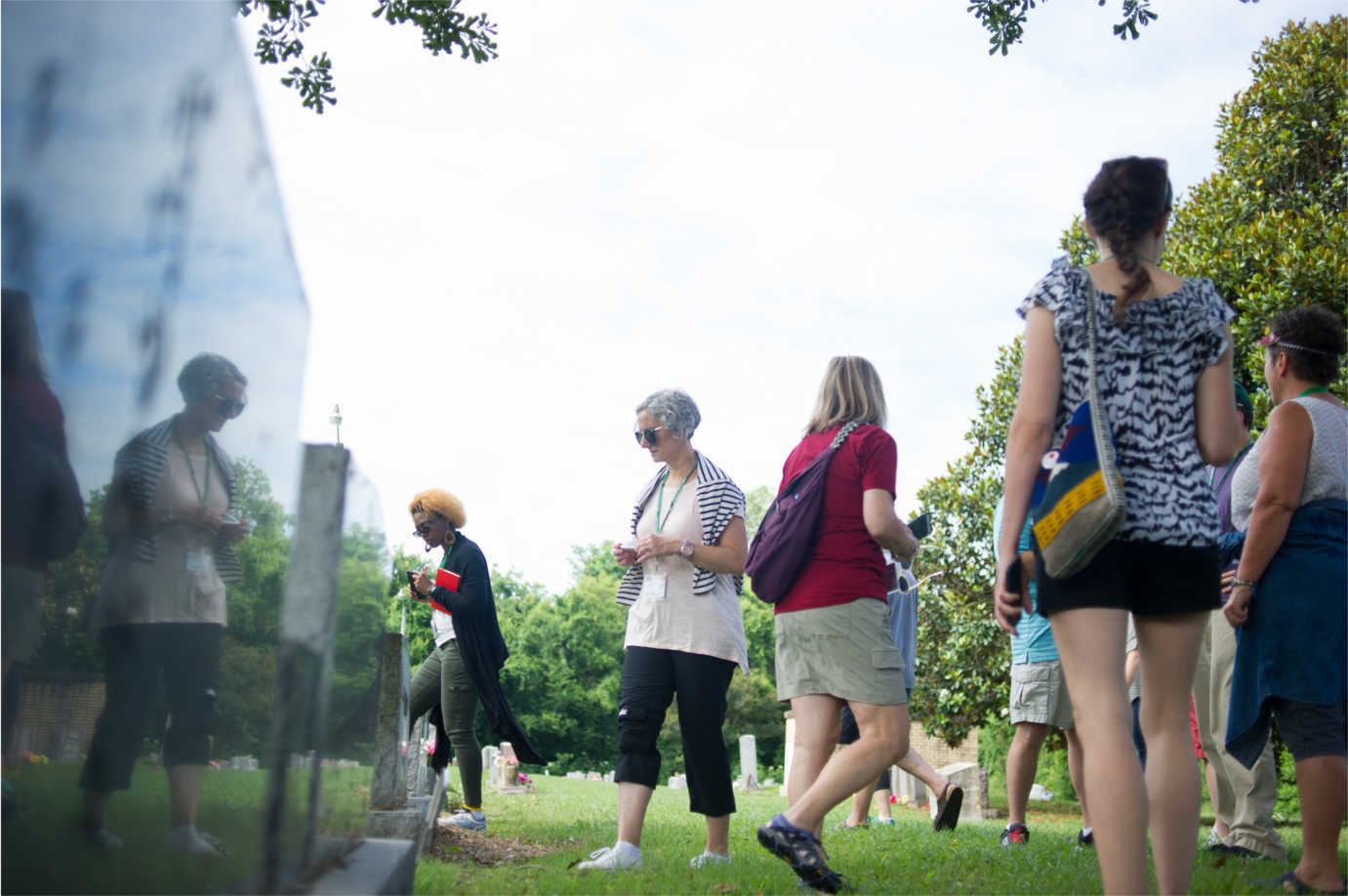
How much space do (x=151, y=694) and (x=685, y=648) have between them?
3.22 metres

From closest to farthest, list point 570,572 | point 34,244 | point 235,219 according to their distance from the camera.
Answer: point 34,244 < point 235,219 < point 570,572

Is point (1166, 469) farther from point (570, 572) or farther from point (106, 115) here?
point (570, 572)

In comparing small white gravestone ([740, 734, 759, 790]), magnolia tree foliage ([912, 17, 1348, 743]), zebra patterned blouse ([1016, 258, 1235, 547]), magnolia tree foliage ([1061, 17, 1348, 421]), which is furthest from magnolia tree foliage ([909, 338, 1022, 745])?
zebra patterned blouse ([1016, 258, 1235, 547])

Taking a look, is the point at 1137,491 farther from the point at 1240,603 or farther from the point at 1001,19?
the point at 1001,19

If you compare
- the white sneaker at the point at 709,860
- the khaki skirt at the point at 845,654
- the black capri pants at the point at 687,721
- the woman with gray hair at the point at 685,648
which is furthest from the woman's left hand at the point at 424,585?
the khaki skirt at the point at 845,654

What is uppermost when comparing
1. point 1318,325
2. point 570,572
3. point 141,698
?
point 570,572

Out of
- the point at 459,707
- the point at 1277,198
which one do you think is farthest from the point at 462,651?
the point at 1277,198

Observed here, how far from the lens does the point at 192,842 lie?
202 centimetres

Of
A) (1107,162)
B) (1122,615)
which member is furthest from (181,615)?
(1107,162)

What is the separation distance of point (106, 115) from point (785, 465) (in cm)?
330

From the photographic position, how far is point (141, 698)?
1860mm

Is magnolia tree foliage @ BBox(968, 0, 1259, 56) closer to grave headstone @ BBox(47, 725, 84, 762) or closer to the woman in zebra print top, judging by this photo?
the woman in zebra print top

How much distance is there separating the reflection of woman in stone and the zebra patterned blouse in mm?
2095

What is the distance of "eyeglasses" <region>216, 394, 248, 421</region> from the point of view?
2088 mm
